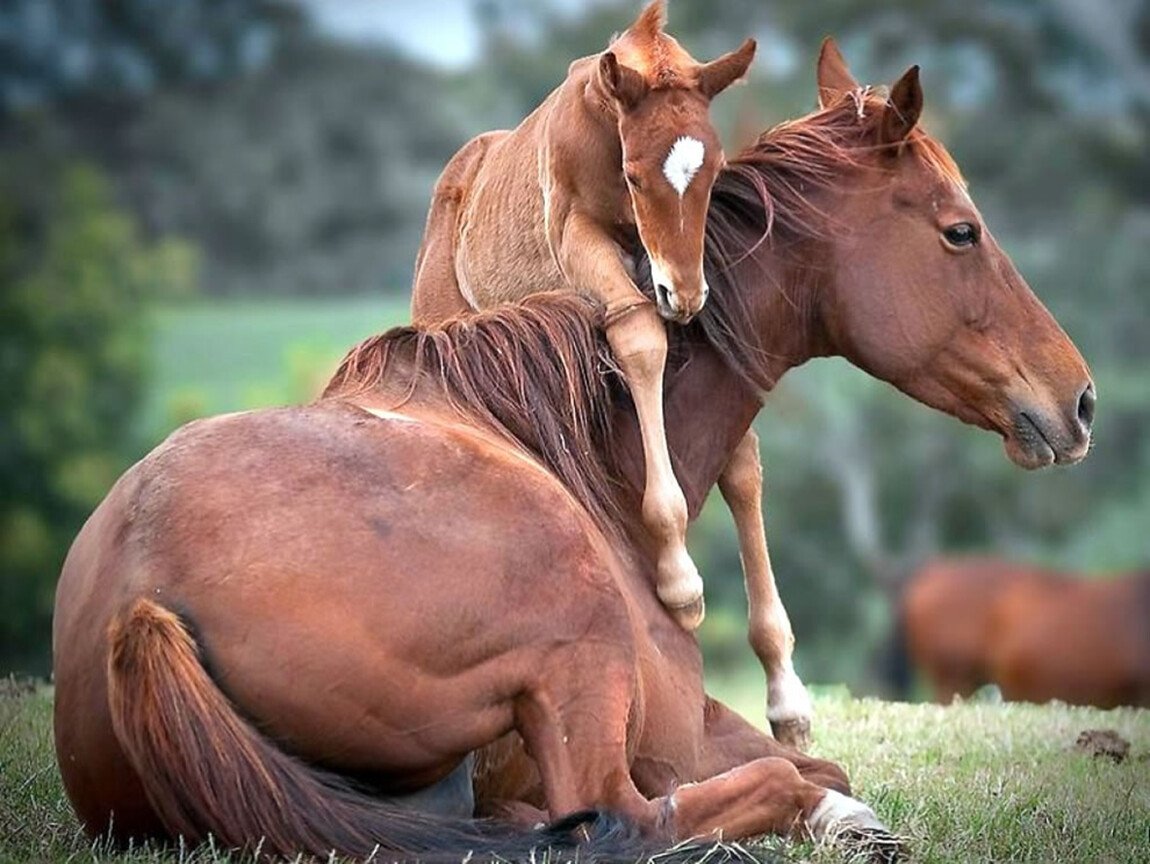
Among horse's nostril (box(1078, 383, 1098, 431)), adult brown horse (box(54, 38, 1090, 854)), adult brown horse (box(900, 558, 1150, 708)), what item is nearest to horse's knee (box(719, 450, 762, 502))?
adult brown horse (box(54, 38, 1090, 854))

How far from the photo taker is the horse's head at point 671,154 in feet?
16.4

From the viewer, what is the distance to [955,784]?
18.2 feet

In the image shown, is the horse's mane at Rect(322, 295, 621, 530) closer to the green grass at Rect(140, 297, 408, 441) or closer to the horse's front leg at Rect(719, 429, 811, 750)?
the horse's front leg at Rect(719, 429, 811, 750)

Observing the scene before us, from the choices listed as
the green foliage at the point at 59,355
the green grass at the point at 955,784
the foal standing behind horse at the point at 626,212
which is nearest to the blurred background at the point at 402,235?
the green foliage at the point at 59,355

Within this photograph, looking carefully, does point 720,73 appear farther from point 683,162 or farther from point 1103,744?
point 1103,744

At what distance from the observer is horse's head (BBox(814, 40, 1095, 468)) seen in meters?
5.16

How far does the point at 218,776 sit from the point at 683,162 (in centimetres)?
211

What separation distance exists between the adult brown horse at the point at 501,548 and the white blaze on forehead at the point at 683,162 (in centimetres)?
29

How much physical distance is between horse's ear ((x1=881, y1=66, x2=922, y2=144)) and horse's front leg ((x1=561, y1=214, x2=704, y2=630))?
0.82 meters

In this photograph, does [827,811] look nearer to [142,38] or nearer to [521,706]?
[521,706]

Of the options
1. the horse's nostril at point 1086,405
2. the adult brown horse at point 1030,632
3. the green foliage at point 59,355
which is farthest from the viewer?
the green foliage at point 59,355

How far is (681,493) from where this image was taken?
503 centimetres

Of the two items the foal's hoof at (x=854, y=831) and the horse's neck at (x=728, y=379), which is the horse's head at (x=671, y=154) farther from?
the foal's hoof at (x=854, y=831)

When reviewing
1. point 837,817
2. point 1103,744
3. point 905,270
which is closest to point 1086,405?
point 905,270
